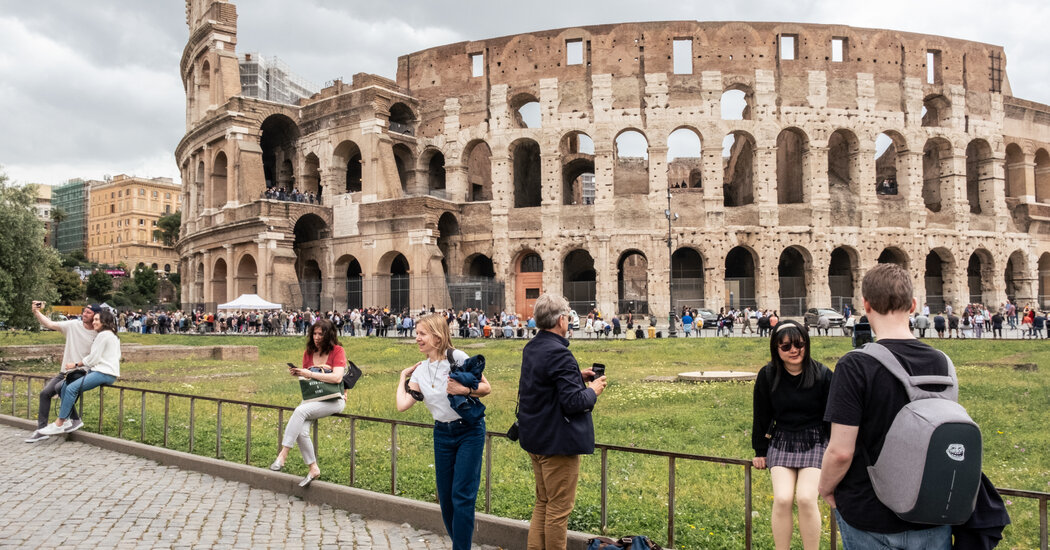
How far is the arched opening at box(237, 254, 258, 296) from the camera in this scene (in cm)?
3800

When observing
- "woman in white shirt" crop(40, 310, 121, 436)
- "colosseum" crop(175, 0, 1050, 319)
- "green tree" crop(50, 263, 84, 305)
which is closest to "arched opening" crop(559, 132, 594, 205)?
"colosseum" crop(175, 0, 1050, 319)

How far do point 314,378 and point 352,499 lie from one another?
44.7 inches

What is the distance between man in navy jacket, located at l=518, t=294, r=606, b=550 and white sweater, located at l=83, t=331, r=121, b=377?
6655mm

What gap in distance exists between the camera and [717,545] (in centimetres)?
500

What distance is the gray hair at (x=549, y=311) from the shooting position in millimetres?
4094

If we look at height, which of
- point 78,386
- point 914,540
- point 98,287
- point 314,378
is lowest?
point 78,386

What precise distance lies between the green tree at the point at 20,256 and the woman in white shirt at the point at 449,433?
660 inches

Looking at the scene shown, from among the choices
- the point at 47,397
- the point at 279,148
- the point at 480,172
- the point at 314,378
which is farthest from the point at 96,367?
the point at 279,148

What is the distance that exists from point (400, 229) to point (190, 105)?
67.4 feet

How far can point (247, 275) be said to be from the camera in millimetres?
38125

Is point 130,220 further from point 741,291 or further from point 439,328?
point 439,328

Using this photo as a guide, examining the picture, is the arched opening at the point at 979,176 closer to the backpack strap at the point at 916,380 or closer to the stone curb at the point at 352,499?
the stone curb at the point at 352,499

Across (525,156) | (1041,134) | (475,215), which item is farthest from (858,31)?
(475,215)

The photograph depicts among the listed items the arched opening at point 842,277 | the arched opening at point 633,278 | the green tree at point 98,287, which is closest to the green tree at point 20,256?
the arched opening at point 633,278
